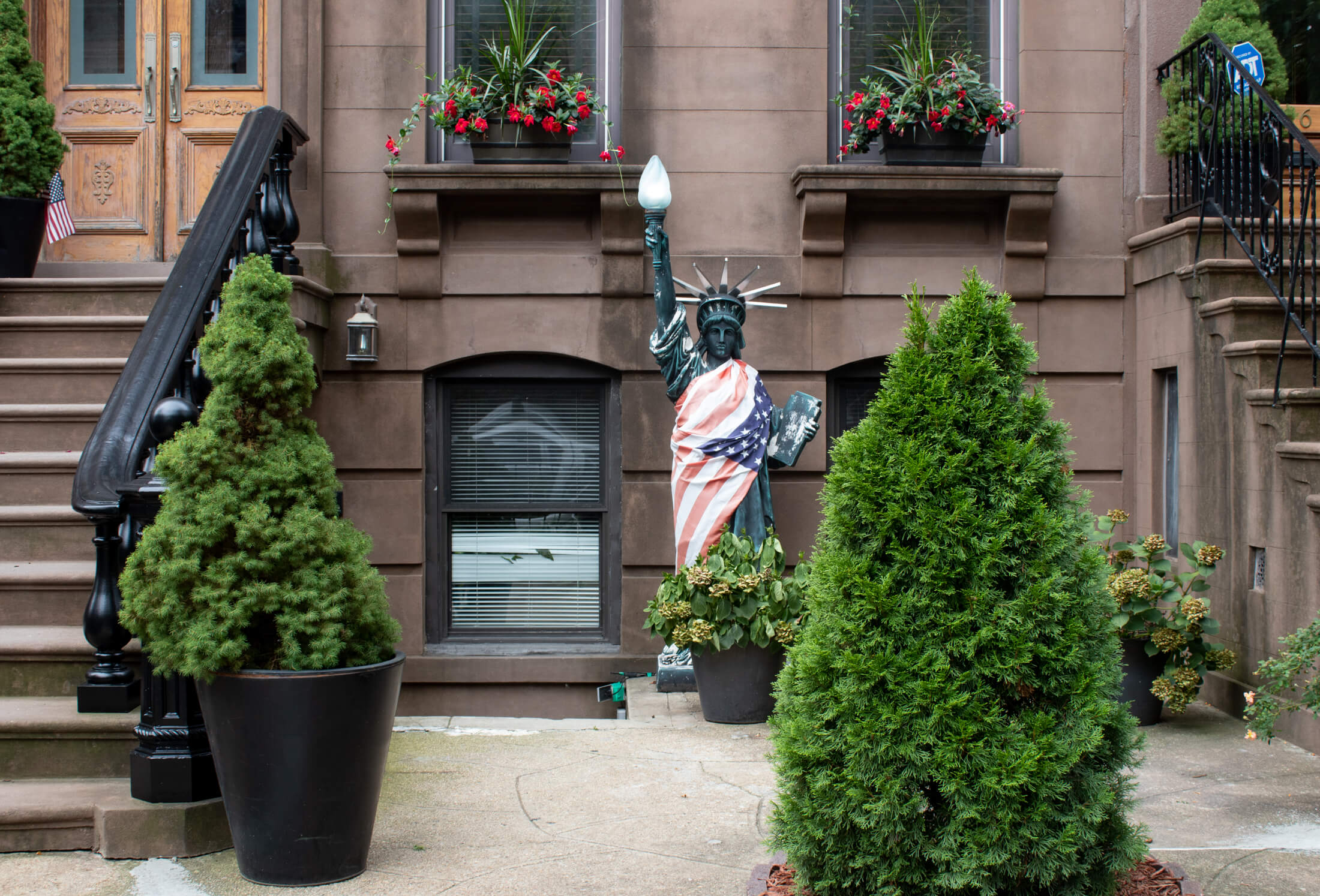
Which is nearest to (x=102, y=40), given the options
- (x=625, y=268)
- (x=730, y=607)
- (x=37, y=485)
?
(x=37, y=485)

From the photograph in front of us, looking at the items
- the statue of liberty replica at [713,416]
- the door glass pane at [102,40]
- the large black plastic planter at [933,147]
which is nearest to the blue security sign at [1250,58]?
the large black plastic planter at [933,147]

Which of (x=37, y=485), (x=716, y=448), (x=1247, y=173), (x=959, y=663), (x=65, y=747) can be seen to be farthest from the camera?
(x=1247, y=173)

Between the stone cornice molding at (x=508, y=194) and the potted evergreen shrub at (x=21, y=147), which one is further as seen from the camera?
the stone cornice molding at (x=508, y=194)

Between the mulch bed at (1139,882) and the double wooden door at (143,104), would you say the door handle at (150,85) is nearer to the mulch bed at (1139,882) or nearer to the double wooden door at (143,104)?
the double wooden door at (143,104)

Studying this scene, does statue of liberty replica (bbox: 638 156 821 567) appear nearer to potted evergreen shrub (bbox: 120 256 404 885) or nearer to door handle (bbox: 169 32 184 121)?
potted evergreen shrub (bbox: 120 256 404 885)

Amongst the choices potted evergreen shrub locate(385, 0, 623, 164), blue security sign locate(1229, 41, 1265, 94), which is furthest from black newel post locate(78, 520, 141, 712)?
blue security sign locate(1229, 41, 1265, 94)

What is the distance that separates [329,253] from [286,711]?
460 centimetres

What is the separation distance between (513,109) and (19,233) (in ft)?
10.3

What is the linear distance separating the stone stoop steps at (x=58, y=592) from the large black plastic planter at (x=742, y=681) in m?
2.86

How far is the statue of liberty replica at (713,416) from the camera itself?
262 inches

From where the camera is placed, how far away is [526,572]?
25.8 ft

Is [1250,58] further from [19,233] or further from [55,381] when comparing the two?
[19,233]

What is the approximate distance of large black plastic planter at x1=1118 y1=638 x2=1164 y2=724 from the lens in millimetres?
6121

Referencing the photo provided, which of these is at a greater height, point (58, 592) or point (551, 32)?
point (551, 32)
